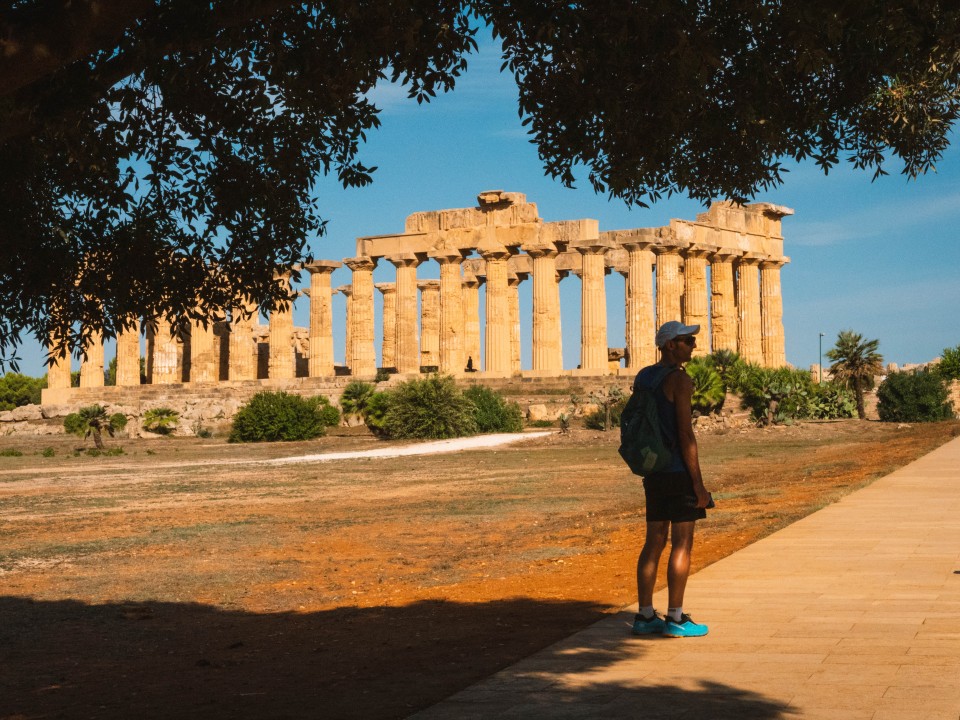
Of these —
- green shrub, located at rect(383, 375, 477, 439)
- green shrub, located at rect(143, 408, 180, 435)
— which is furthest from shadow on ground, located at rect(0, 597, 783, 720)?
green shrub, located at rect(143, 408, 180, 435)

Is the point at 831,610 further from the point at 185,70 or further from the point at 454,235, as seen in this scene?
the point at 454,235

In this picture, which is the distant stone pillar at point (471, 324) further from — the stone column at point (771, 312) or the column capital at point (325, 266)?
the stone column at point (771, 312)

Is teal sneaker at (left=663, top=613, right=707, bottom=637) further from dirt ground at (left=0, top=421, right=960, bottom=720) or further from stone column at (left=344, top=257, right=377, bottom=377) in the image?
stone column at (left=344, top=257, right=377, bottom=377)

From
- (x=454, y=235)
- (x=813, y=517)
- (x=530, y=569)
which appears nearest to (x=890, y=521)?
(x=813, y=517)

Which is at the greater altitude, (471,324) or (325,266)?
(325,266)

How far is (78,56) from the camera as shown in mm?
6777

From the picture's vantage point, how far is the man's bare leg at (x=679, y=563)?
8141 mm

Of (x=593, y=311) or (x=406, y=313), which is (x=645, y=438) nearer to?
(x=593, y=311)

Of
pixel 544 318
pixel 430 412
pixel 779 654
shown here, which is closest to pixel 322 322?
pixel 544 318

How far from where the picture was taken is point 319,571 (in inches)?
564

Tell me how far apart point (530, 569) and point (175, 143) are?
5.92 metres

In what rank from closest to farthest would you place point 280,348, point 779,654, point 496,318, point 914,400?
1. point 779,654
2. point 914,400
3. point 496,318
4. point 280,348

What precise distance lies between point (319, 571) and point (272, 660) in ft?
17.1

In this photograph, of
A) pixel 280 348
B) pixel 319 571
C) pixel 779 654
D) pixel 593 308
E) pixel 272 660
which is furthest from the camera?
pixel 280 348
